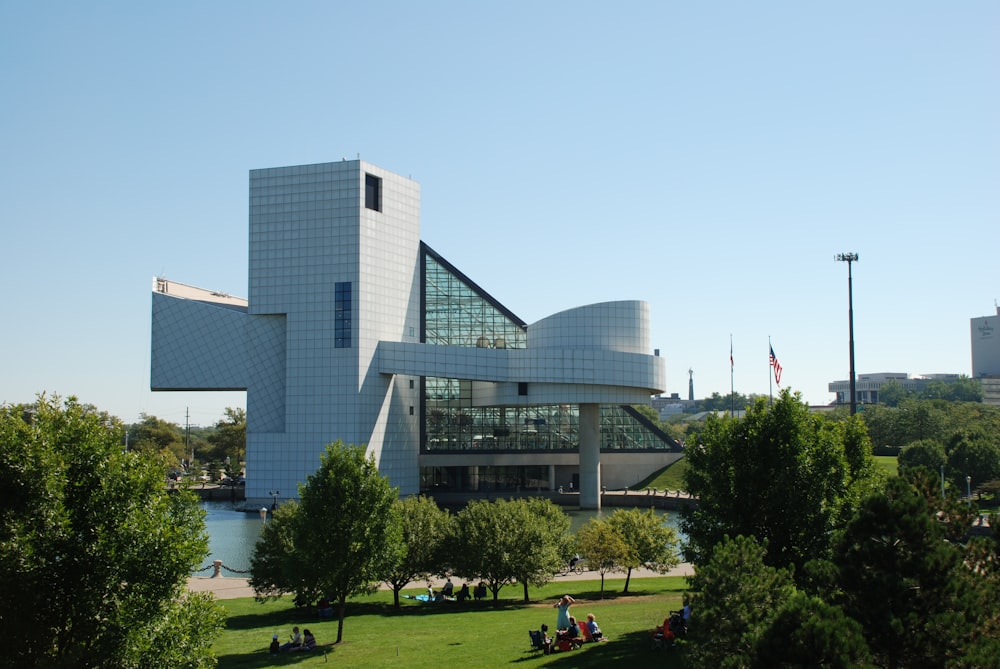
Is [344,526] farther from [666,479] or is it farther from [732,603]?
[666,479]

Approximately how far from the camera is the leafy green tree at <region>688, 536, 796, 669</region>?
1683cm

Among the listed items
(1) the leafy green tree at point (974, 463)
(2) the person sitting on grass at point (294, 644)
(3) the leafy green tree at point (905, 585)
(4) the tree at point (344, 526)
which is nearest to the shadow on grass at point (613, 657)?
(4) the tree at point (344, 526)

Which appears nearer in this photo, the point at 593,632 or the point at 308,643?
the point at 593,632

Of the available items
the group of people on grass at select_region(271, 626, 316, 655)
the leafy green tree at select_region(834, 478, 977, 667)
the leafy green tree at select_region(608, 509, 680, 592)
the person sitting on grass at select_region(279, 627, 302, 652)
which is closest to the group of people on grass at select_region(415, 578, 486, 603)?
the leafy green tree at select_region(608, 509, 680, 592)

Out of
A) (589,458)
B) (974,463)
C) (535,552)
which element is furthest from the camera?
(589,458)

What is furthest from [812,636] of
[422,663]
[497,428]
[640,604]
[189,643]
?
[497,428]

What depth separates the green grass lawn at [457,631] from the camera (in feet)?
81.4

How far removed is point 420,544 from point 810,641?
24.8 meters

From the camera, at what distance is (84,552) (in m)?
16.0

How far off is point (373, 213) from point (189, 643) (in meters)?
67.1

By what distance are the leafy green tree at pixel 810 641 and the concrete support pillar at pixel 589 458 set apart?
71634mm

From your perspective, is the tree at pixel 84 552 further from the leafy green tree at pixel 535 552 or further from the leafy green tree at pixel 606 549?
the leafy green tree at pixel 606 549

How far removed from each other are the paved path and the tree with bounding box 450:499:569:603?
5.17 m

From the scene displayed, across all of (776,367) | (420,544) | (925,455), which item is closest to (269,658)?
(420,544)
